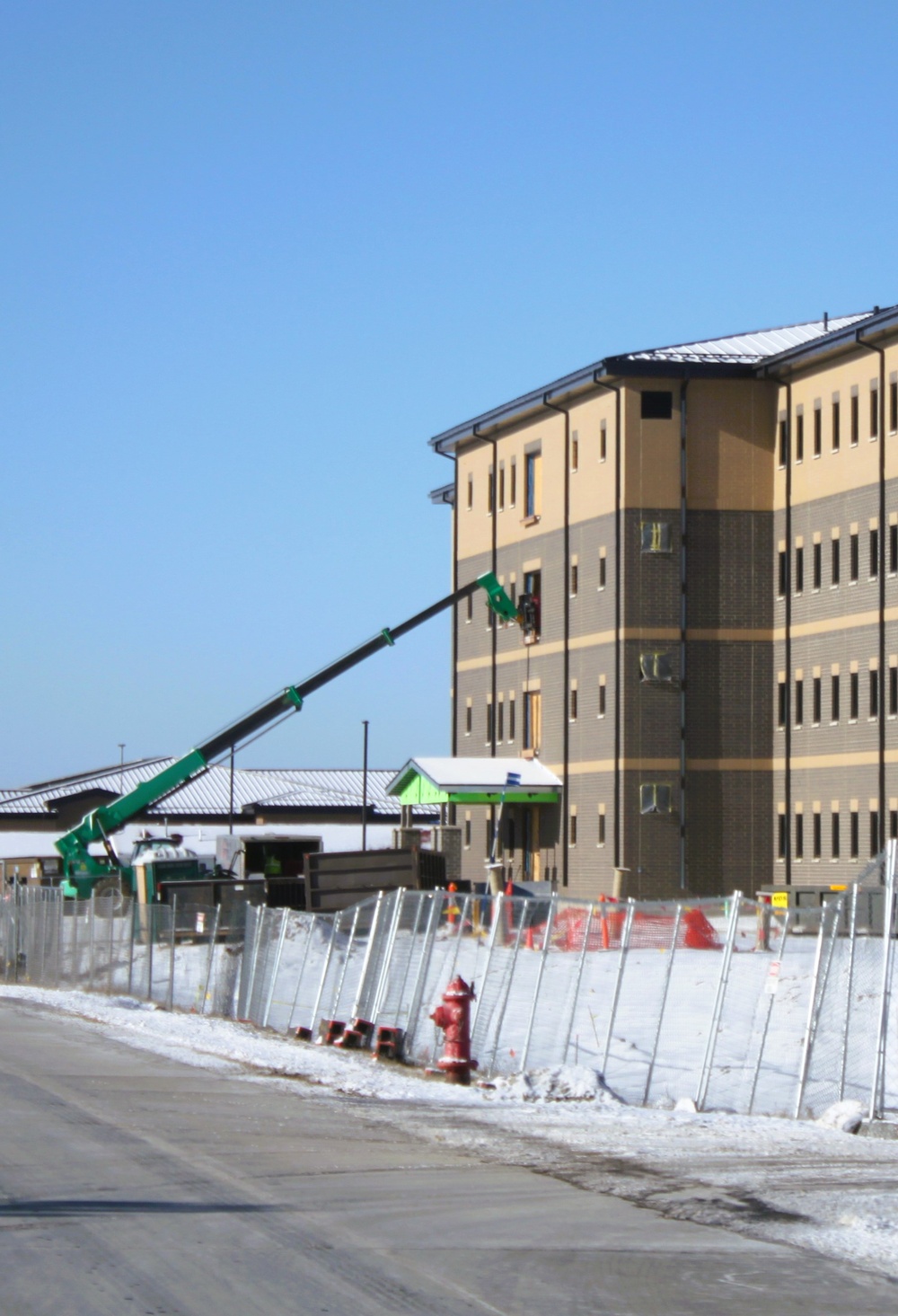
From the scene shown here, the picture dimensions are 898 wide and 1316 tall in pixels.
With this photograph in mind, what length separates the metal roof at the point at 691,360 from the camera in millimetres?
55312

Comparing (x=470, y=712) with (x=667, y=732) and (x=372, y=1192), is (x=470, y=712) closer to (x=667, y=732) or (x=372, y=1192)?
(x=667, y=732)

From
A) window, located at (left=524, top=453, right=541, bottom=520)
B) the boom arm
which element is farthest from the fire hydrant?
window, located at (left=524, top=453, right=541, bottom=520)

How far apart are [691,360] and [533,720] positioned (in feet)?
43.2

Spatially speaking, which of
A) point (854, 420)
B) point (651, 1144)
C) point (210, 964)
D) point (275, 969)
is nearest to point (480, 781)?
point (854, 420)

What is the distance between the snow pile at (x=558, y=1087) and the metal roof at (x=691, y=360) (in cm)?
3541

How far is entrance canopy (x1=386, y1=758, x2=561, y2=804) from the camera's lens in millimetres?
58281

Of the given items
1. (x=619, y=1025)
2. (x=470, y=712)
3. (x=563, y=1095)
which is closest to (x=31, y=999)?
(x=619, y=1025)

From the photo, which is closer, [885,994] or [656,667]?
[885,994]

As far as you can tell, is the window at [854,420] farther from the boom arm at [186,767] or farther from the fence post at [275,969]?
the fence post at [275,969]

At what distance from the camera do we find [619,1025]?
2742 cm

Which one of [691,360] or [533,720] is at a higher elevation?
[691,360]

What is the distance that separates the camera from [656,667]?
2211 inches

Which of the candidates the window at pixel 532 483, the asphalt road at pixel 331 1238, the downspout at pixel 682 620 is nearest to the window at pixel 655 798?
the downspout at pixel 682 620

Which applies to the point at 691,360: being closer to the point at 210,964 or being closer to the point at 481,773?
the point at 481,773
